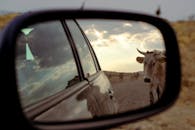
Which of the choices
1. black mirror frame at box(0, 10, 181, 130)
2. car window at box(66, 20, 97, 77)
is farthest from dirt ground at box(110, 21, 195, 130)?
car window at box(66, 20, 97, 77)

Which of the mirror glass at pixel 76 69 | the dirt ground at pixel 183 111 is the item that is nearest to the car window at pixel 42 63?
the mirror glass at pixel 76 69

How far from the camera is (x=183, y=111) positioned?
1695cm

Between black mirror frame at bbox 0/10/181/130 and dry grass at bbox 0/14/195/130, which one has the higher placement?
black mirror frame at bbox 0/10/181/130

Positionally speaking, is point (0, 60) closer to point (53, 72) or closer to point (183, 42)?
point (53, 72)

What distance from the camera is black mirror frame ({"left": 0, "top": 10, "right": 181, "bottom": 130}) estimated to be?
1747 millimetres

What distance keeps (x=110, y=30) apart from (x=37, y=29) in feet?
2.51

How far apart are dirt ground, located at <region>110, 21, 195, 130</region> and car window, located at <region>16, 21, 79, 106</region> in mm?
509

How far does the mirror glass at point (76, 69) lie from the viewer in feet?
7.49

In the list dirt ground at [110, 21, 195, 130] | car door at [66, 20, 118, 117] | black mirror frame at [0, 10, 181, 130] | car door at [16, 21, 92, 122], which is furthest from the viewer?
dirt ground at [110, 21, 195, 130]

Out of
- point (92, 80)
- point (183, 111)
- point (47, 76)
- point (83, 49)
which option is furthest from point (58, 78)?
point (183, 111)

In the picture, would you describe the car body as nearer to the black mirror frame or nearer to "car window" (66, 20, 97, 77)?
"car window" (66, 20, 97, 77)

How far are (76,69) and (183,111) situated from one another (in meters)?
14.2

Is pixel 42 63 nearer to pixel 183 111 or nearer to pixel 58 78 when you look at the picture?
pixel 58 78

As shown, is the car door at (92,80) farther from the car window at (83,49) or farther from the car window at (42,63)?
the car window at (42,63)
